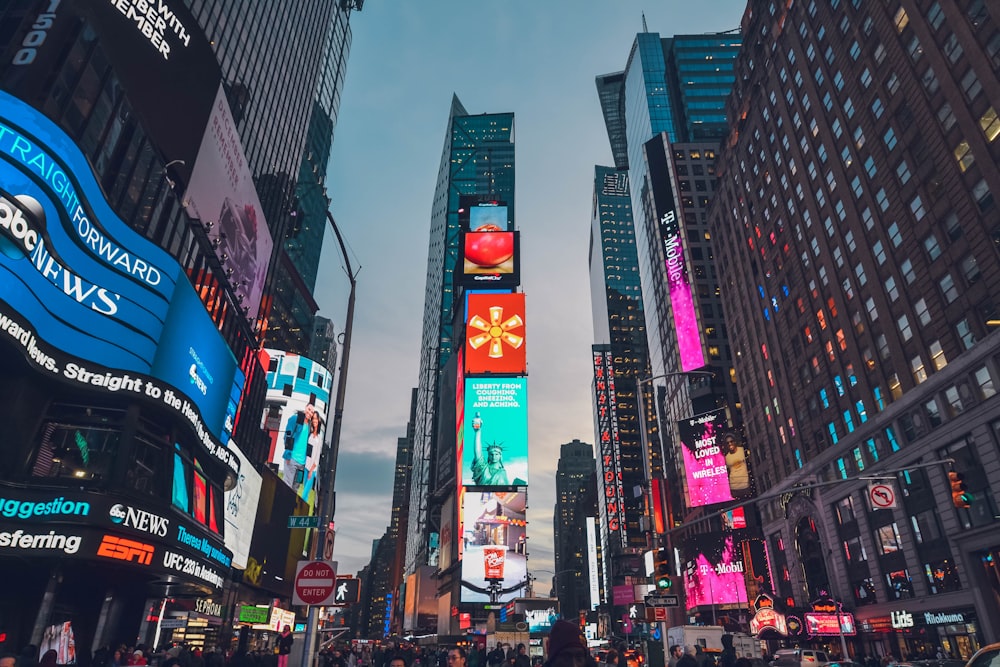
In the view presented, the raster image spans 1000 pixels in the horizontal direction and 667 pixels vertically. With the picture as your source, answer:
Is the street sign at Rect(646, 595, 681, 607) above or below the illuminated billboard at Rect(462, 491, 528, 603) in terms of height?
below

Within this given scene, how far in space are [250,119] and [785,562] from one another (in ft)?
250

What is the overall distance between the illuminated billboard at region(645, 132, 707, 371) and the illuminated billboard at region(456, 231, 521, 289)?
91.8 ft

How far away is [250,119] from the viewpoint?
207ft

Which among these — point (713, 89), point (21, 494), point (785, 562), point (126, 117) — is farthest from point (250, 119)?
point (713, 89)

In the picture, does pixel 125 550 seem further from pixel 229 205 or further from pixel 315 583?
pixel 229 205

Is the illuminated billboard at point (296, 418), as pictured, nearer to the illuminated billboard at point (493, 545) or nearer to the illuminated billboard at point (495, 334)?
the illuminated billboard at point (493, 545)

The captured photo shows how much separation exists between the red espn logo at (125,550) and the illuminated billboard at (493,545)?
57.8 metres

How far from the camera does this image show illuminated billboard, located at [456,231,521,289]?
92438 millimetres

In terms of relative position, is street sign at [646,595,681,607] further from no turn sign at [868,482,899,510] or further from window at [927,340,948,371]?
window at [927,340,948,371]

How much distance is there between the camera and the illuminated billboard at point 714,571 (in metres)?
80.1

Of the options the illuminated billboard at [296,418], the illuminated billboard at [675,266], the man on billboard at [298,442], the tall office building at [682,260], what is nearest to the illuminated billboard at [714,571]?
the tall office building at [682,260]

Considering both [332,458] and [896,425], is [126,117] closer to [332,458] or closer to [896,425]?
[332,458]

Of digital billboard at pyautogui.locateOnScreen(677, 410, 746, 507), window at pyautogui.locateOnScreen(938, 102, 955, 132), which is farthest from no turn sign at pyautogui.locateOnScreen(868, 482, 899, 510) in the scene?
digital billboard at pyautogui.locateOnScreen(677, 410, 746, 507)

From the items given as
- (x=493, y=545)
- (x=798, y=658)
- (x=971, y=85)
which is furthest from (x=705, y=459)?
(x=971, y=85)
